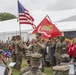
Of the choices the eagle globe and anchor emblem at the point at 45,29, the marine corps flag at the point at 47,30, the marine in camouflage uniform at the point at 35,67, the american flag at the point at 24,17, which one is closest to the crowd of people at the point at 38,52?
the marine in camouflage uniform at the point at 35,67

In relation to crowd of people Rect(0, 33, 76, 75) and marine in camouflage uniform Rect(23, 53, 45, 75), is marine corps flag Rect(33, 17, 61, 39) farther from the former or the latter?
marine in camouflage uniform Rect(23, 53, 45, 75)

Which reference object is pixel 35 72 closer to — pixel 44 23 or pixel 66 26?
pixel 44 23

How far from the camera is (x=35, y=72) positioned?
4.76 metres

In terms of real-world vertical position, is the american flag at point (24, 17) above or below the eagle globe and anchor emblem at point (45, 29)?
above

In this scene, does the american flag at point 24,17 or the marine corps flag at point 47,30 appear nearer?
the marine corps flag at point 47,30

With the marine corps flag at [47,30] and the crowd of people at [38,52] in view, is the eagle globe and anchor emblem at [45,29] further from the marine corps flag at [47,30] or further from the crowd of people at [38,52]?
the crowd of people at [38,52]

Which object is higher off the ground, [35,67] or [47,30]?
[47,30]

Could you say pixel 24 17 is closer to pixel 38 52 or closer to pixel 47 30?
pixel 47 30

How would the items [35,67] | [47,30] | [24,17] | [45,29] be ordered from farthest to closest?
[24,17]
[45,29]
[47,30]
[35,67]

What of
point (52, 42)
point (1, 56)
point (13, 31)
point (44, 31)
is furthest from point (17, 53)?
point (13, 31)

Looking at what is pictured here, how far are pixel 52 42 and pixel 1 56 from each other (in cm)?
1092

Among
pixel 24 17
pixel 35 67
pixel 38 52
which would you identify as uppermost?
pixel 24 17

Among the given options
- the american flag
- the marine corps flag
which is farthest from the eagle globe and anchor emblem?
the american flag

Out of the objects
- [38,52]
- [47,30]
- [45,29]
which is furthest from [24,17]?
[38,52]
